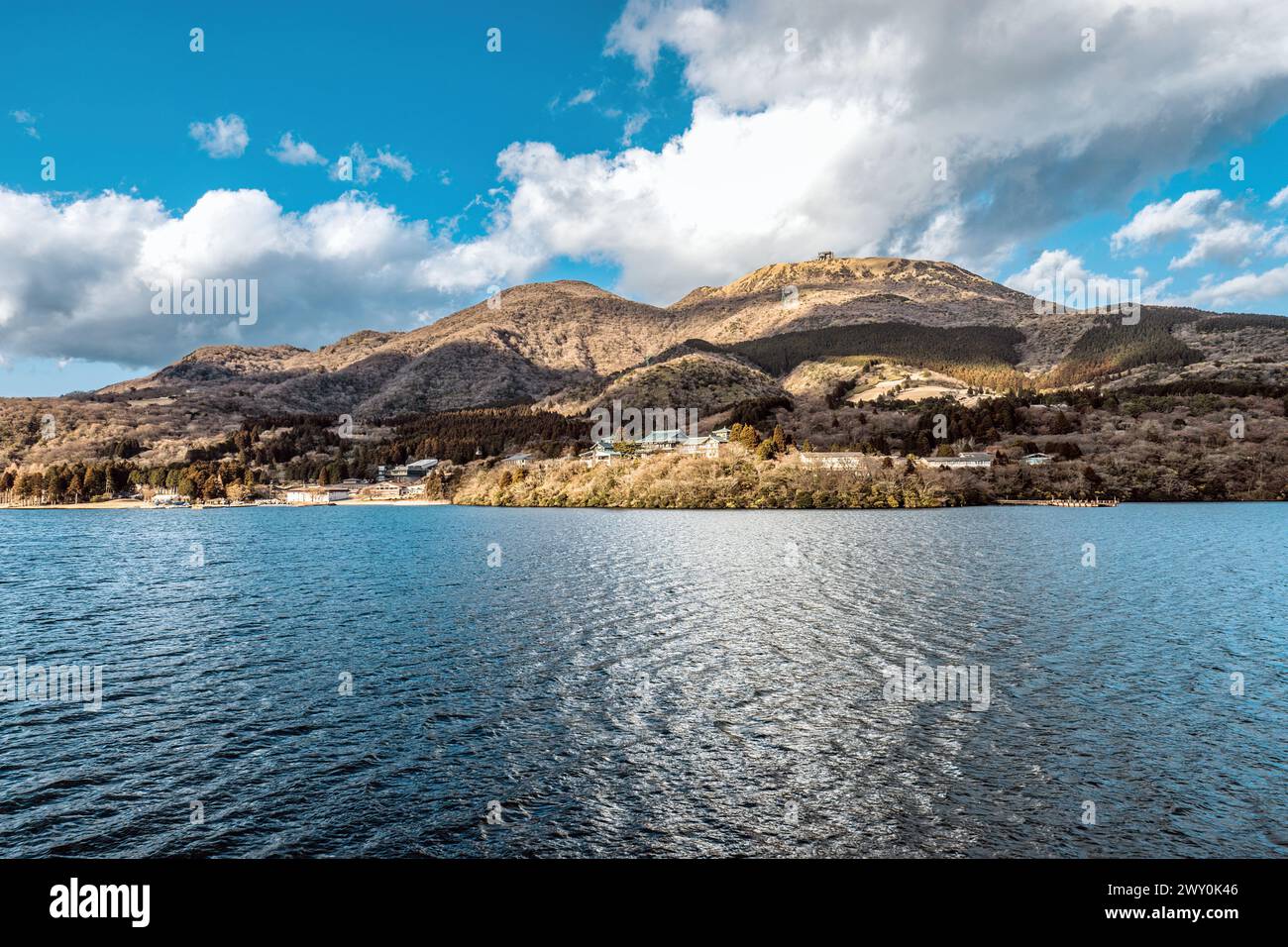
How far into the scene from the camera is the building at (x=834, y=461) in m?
173

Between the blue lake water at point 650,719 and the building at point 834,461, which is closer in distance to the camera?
the blue lake water at point 650,719

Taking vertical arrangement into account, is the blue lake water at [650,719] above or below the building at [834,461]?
below

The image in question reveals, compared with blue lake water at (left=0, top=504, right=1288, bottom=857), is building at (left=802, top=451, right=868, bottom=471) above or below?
above

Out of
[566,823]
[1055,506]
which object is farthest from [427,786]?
[1055,506]

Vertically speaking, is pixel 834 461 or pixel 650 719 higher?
pixel 834 461

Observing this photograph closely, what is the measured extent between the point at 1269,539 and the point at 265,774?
376ft

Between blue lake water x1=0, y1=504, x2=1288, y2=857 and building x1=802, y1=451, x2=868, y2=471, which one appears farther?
building x1=802, y1=451, x2=868, y2=471

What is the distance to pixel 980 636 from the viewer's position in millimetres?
39312

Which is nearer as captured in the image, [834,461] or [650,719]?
[650,719]

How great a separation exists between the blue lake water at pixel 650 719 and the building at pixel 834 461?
112595 millimetres

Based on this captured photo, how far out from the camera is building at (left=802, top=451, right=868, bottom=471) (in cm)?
17338

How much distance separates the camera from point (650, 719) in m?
26.5

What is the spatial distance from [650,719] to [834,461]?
159m

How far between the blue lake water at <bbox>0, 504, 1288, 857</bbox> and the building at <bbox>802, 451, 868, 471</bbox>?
112595 millimetres
